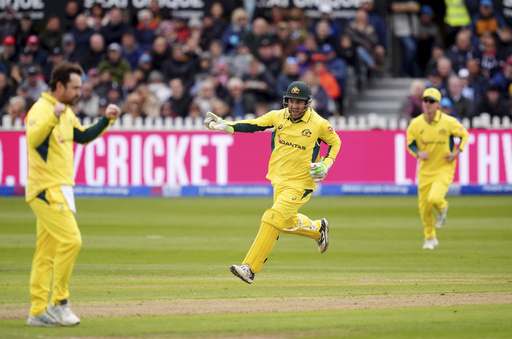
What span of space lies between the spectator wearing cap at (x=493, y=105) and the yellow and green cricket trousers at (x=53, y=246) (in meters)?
17.3

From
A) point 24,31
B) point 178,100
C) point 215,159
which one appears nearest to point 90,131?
point 215,159

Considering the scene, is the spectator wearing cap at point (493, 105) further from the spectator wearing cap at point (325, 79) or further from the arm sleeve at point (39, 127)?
the arm sleeve at point (39, 127)

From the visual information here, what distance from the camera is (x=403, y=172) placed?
23594mm

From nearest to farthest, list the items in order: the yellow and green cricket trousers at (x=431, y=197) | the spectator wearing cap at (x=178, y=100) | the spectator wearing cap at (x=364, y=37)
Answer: the yellow and green cricket trousers at (x=431, y=197)
the spectator wearing cap at (x=178, y=100)
the spectator wearing cap at (x=364, y=37)

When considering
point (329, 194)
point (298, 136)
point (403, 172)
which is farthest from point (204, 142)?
point (298, 136)

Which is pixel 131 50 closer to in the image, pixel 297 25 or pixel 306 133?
pixel 297 25

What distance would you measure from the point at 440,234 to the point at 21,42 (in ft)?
50.4

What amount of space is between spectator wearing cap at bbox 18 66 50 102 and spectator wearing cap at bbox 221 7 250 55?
4918 millimetres

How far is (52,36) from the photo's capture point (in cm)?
2806

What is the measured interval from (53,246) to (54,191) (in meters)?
0.49

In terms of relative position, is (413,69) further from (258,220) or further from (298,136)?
(298,136)

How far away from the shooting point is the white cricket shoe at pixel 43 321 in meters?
8.59

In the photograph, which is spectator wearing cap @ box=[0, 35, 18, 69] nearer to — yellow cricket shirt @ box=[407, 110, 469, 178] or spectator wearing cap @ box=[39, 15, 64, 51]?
spectator wearing cap @ box=[39, 15, 64, 51]

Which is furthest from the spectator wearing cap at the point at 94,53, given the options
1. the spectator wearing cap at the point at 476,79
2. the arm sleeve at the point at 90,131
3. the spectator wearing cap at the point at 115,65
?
the arm sleeve at the point at 90,131
